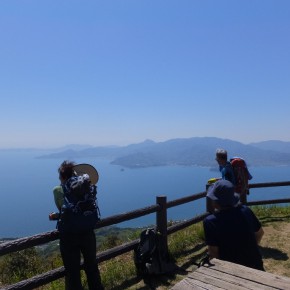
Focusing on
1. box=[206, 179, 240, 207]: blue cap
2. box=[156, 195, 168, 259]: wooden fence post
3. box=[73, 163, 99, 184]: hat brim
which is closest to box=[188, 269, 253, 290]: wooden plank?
box=[206, 179, 240, 207]: blue cap

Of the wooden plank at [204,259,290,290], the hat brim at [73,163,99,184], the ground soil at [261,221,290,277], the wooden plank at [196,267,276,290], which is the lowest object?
the ground soil at [261,221,290,277]

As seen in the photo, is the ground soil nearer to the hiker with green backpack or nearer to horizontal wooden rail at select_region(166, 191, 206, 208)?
horizontal wooden rail at select_region(166, 191, 206, 208)

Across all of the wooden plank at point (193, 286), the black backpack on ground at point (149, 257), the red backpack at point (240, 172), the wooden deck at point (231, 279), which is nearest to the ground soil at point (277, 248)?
the red backpack at point (240, 172)

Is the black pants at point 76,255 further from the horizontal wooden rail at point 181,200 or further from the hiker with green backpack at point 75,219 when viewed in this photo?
the horizontal wooden rail at point 181,200

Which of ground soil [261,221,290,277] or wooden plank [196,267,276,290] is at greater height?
wooden plank [196,267,276,290]

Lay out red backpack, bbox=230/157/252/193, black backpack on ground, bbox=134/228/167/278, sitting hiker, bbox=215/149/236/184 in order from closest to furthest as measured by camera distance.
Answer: black backpack on ground, bbox=134/228/167/278 < sitting hiker, bbox=215/149/236/184 < red backpack, bbox=230/157/252/193

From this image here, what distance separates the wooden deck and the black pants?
193 centimetres

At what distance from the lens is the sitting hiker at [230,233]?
319cm

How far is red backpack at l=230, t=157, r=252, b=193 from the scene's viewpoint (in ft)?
23.8

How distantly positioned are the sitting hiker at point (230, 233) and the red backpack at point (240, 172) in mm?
4081

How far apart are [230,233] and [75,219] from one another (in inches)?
76.4

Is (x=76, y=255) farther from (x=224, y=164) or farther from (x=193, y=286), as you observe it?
(x=224, y=164)

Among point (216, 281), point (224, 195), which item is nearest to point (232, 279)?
point (216, 281)

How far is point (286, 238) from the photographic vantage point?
7.92 meters
